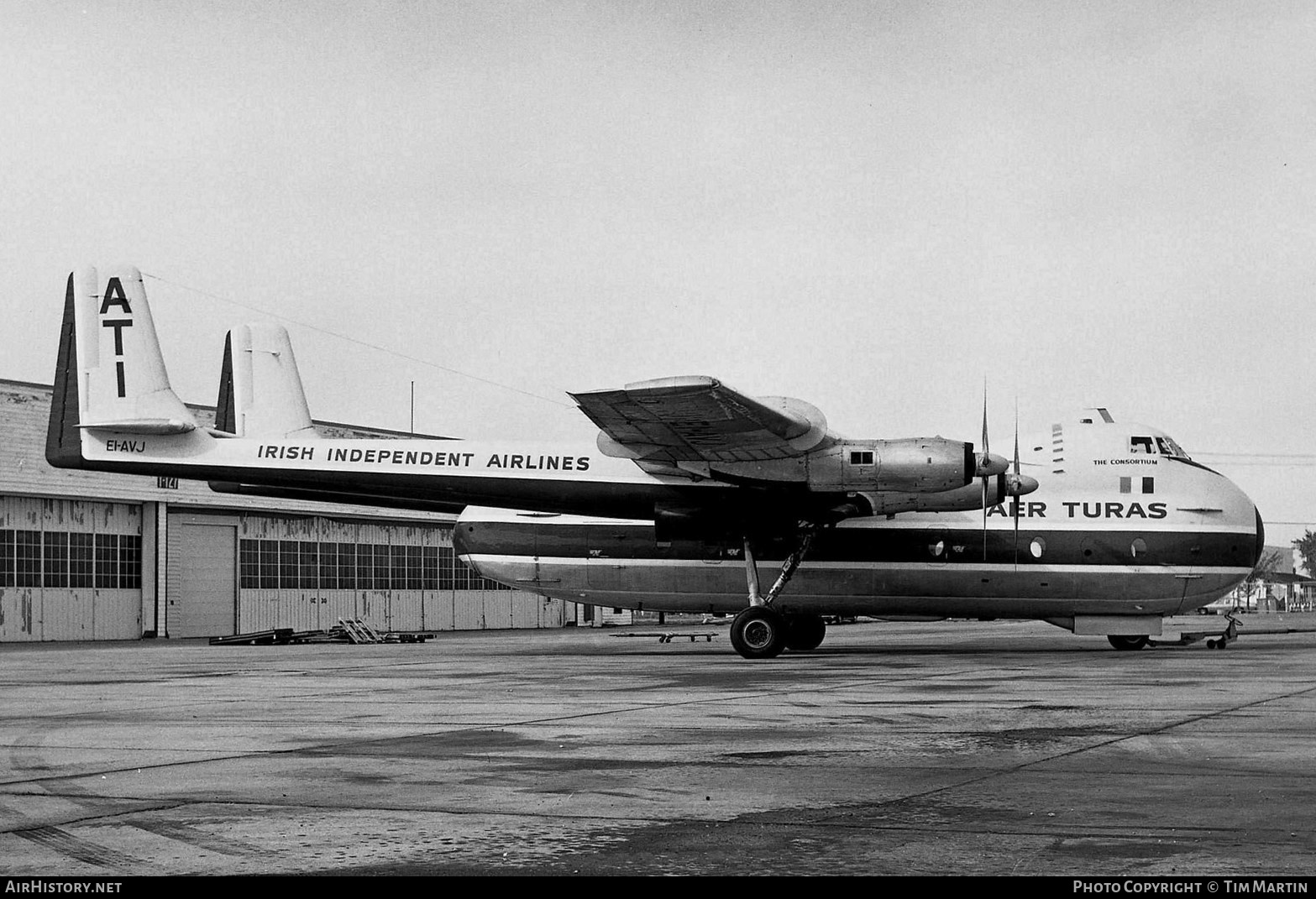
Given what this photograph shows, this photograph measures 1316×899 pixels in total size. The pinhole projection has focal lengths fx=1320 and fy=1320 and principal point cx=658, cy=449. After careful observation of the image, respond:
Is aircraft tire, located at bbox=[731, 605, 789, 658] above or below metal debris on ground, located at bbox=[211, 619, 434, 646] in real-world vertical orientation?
above

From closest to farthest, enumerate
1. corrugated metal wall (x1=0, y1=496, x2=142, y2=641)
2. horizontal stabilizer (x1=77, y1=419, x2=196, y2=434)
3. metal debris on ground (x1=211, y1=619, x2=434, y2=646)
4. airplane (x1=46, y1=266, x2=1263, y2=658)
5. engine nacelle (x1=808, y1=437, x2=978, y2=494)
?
1. engine nacelle (x1=808, y1=437, x2=978, y2=494)
2. airplane (x1=46, y1=266, x2=1263, y2=658)
3. horizontal stabilizer (x1=77, y1=419, x2=196, y2=434)
4. metal debris on ground (x1=211, y1=619, x2=434, y2=646)
5. corrugated metal wall (x1=0, y1=496, x2=142, y2=641)

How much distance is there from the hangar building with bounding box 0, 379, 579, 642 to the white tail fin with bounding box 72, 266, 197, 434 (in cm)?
2036

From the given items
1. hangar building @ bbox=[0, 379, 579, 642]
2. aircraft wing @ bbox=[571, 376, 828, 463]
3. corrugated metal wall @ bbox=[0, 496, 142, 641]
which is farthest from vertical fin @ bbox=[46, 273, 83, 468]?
corrugated metal wall @ bbox=[0, 496, 142, 641]

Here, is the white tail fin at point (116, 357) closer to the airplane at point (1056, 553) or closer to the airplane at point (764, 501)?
the airplane at point (764, 501)

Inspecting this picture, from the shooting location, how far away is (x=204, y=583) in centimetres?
5172

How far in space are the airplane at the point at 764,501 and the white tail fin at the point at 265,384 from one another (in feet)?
14.7

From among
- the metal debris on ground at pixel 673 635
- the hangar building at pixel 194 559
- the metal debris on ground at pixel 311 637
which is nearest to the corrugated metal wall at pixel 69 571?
the hangar building at pixel 194 559

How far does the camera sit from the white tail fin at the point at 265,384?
33.1m

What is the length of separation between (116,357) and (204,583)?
1024 inches

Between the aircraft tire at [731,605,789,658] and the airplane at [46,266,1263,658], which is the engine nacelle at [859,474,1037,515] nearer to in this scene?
the airplane at [46,266,1263,658]

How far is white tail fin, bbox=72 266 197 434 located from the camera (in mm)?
27438

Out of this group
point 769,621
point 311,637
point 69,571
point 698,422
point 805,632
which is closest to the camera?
point 698,422

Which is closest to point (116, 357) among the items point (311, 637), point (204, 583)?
point (311, 637)

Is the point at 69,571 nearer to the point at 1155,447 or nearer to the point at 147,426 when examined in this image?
the point at 147,426
